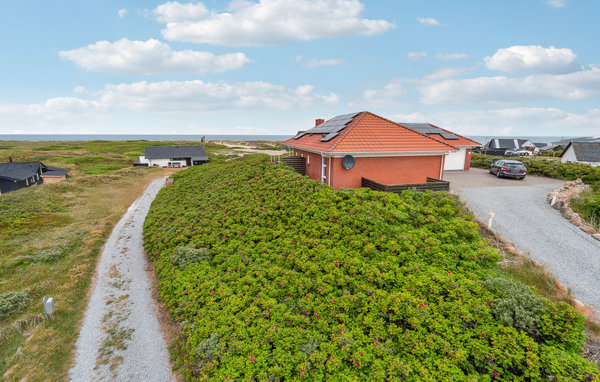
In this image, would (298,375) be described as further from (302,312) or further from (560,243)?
(560,243)

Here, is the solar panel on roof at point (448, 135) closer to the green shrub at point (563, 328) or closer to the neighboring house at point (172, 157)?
the green shrub at point (563, 328)

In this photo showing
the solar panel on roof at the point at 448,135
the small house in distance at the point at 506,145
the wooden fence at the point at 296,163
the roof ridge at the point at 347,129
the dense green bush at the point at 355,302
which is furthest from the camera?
the small house in distance at the point at 506,145

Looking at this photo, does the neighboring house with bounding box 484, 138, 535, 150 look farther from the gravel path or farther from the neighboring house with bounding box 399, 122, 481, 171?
the gravel path

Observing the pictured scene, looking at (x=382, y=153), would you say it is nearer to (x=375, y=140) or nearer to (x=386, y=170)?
(x=375, y=140)

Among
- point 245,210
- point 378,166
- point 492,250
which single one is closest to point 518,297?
point 492,250

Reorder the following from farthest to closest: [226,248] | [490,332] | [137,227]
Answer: [137,227] < [226,248] < [490,332]

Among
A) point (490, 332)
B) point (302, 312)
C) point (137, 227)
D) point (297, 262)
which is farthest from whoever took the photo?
point (137, 227)

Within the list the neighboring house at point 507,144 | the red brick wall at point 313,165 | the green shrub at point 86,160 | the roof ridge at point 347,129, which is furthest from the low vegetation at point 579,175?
the green shrub at point 86,160
